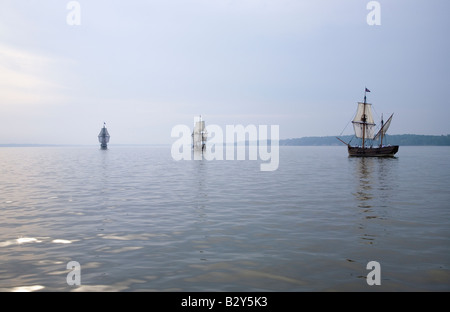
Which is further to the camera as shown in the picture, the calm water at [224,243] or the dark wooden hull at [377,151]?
the dark wooden hull at [377,151]

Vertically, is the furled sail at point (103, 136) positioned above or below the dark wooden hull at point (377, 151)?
above

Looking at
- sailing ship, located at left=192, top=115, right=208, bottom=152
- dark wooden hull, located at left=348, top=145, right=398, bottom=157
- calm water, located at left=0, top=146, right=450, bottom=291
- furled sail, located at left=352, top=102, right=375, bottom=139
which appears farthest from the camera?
sailing ship, located at left=192, top=115, right=208, bottom=152

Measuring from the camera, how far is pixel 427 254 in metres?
11.6

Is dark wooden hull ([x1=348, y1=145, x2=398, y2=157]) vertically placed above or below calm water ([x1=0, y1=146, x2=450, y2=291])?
above

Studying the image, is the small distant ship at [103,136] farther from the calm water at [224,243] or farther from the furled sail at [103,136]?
the calm water at [224,243]

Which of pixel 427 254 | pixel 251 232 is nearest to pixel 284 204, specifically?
pixel 251 232

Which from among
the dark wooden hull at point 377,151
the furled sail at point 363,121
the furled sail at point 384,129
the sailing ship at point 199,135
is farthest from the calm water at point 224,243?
the sailing ship at point 199,135

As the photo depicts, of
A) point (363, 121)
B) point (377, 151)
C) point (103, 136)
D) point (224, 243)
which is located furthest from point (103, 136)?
point (224, 243)

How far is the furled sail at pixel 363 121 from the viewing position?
115 meters

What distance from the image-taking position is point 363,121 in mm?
115188

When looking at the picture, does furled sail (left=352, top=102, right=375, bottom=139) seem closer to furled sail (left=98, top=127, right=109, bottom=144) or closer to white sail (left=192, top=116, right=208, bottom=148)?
white sail (left=192, top=116, right=208, bottom=148)

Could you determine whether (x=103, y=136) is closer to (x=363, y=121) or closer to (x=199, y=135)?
(x=199, y=135)

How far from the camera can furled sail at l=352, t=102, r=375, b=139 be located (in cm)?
11469

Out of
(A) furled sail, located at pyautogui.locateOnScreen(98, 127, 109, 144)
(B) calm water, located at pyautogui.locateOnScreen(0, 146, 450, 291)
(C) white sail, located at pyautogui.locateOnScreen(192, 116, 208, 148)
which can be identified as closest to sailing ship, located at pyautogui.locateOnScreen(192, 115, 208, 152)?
(C) white sail, located at pyautogui.locateOnScreen(192, 116, 208, 148)
